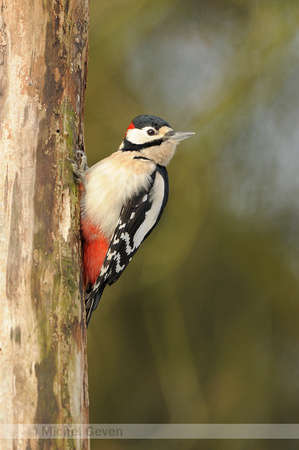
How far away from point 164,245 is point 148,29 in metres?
1.77

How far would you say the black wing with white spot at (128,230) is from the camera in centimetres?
238

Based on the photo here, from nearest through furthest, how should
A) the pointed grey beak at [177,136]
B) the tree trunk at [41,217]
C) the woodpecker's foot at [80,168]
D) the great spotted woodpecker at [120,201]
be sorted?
the tree trunk at [41,217], the woodpecker's foot at [80,168], the great spotted woodpecker at [120,201], the pointed grey beak at [177,136]

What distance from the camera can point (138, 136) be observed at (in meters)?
2.70

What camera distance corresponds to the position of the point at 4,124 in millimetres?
1927

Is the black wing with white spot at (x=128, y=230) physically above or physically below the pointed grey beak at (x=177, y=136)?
below

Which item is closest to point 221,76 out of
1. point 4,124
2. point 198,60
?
point 198,60

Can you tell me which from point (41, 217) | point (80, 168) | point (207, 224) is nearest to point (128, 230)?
point (80, 168)

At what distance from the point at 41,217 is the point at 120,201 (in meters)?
0.62

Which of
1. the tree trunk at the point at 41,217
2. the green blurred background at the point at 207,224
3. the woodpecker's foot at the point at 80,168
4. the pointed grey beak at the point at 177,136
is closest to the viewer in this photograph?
the tree trunk at the point at 41,217

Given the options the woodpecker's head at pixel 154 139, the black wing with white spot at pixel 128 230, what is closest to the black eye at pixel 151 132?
the woodpecker's head at pixel 154 139

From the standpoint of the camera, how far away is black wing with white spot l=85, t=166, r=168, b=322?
2385 millimetres

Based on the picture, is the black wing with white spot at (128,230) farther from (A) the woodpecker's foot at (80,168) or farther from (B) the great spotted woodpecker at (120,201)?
(A) the woodpecker's foot at (80,168)

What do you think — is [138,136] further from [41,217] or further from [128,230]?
[41,217]

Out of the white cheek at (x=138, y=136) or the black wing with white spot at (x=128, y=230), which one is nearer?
the black wing with white spot at (x=128, y=230)
